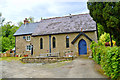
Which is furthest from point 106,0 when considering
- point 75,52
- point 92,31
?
point 75,52

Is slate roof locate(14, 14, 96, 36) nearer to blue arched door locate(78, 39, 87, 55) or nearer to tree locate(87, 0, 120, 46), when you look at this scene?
blue arched door locate(78, 39, 87, 55)

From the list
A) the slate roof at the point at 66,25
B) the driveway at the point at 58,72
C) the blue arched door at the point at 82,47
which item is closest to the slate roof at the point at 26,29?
the slate roof at the point at 66,25

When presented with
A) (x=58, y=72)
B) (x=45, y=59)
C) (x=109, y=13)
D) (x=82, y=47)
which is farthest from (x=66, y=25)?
(x=58, y=72)

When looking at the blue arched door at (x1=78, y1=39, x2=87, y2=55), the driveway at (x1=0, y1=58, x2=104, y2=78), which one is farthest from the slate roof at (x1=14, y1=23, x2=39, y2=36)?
the driveway at (x1=0, y1=58, x2=104, y2=78)

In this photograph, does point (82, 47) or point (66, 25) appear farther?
point (66, 25)

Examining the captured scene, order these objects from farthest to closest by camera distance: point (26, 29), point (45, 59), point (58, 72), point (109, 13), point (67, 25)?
point (26, 29) → point (67, 25) → point (45, 59) → point (109, 13) → point (58, 72)

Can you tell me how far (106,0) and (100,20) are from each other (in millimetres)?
2025

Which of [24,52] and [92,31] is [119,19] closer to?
[92,31]

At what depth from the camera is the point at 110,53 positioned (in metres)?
5.86

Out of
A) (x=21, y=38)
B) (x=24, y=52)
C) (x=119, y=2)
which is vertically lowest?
(x=24, y=52)

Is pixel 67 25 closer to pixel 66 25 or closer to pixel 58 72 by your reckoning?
pixel 66 25

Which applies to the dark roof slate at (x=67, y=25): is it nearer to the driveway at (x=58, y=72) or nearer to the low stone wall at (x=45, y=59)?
the low stone wall at (x=45, y=59)

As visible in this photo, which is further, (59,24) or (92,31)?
(59,24)

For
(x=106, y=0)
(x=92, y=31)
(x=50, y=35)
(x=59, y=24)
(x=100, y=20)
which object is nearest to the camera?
(x=106, y=0)
